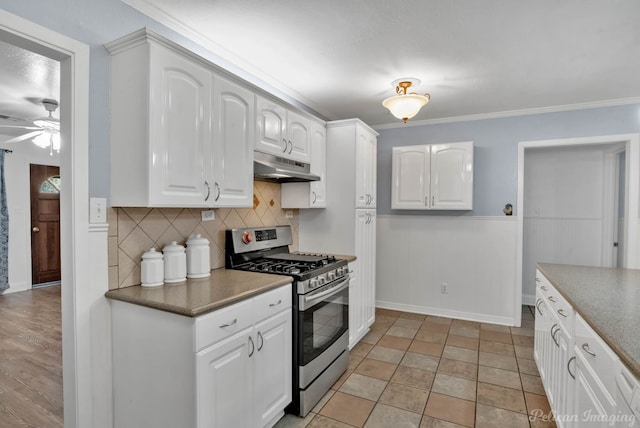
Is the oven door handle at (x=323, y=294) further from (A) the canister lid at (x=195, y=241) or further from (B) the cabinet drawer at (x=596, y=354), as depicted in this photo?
(B) the cabinet drawer at (x=596, y=354)

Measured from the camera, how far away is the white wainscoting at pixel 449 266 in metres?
3.90

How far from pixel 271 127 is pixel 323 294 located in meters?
1.28

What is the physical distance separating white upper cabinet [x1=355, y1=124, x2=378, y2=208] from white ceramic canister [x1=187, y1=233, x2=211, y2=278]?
1586mm

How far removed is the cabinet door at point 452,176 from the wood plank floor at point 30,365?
3809 millimetres

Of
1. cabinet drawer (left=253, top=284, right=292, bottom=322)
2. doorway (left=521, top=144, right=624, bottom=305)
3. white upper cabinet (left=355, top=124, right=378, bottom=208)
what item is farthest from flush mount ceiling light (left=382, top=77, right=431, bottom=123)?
doorway (left=521, top=144, right=624, bottom=305)

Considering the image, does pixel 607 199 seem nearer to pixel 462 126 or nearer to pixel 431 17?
pixel 462 126

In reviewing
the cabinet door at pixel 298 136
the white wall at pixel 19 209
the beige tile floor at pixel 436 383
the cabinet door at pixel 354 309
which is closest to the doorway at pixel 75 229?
the beige tile floor at pixel 436 383

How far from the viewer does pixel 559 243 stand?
4.50m

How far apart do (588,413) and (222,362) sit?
1.57 metres

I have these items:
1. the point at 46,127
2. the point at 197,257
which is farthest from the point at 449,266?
the point at 46,127

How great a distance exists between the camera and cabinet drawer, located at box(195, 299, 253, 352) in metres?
1.50

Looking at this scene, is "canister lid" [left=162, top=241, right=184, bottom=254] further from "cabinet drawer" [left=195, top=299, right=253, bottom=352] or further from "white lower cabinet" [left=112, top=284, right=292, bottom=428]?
"cabinet drawer" [left=195, top=299, right=253, bottom=352]

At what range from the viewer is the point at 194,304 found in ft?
5.00

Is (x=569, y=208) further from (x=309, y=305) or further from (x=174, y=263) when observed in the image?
(x=174, y=263)
